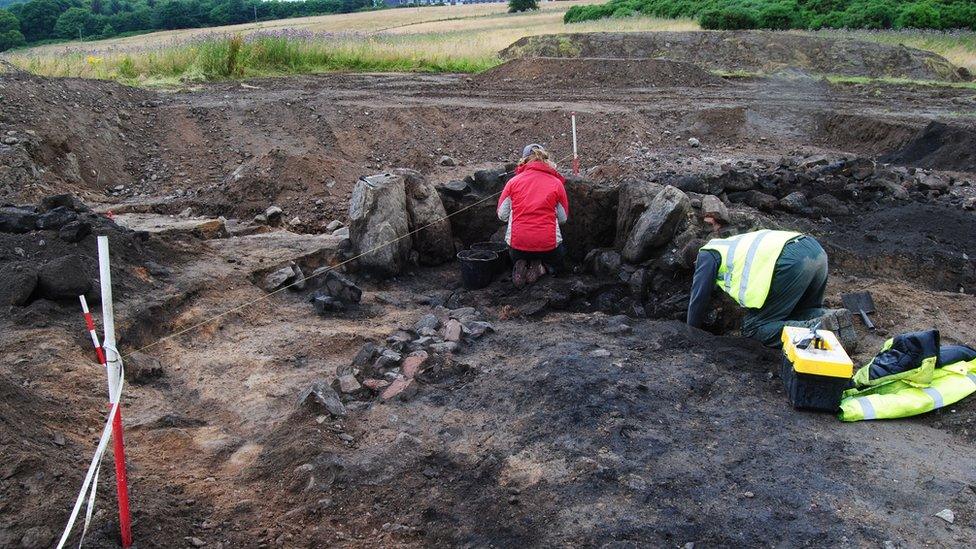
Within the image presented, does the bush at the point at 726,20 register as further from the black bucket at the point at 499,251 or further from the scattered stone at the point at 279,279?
the scattered stone at the point at 279,279

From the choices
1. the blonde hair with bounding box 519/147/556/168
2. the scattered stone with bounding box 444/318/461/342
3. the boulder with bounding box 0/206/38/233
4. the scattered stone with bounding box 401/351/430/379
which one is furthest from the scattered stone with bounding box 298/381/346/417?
the boulder with bounding box 0/206/38/233

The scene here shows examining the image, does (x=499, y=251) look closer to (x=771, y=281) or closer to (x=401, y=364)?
(x=401, y=364)

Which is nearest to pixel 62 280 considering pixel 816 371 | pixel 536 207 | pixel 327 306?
pixel 327 306

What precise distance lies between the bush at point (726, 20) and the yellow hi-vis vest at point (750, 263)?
89.4 ft

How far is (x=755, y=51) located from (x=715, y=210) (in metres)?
20.3

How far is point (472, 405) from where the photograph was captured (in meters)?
5.62

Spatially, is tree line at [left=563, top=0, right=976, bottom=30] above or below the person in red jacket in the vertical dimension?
below

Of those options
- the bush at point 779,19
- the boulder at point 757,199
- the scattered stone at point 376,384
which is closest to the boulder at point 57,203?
the scattered stone at point 376,384

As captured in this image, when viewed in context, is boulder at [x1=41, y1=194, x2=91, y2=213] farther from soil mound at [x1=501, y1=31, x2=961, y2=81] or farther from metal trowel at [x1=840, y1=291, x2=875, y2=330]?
soil mound at [x1=501, y1=31, x2=961, y2=81]

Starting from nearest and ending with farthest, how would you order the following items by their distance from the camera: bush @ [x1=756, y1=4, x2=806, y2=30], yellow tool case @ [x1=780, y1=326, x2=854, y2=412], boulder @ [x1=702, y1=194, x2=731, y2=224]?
1. yellow tool case @ [x1=780, y1=326, x2=854, y2=412]
2. boulder @ [x1=702, y1=194, x2=731, y2=224]
3. bush @ [x1=756, y1=4, x2=806, y2=30]

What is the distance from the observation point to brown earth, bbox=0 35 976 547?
4.17 metres

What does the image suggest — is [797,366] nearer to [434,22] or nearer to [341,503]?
[341,503]

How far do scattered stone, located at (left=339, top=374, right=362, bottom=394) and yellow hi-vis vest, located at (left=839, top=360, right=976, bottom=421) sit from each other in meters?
3.44

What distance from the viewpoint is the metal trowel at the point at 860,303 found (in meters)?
6.89
